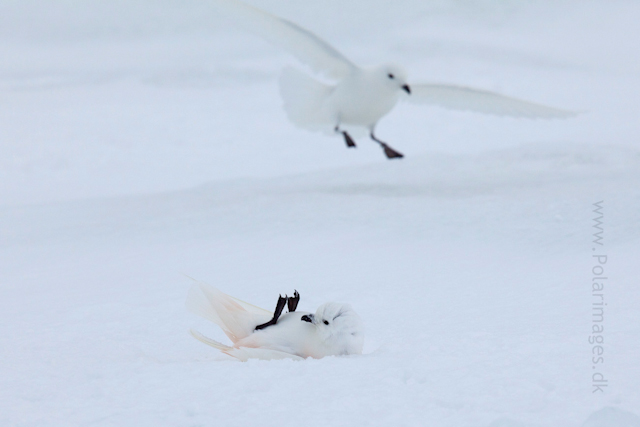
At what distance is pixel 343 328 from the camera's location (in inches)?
72.6

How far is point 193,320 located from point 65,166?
7153 mm

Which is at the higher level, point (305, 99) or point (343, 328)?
point (305, 99)

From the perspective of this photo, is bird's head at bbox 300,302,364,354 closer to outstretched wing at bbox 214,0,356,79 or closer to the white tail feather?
outstretched wing at bbox 214,0,356,79

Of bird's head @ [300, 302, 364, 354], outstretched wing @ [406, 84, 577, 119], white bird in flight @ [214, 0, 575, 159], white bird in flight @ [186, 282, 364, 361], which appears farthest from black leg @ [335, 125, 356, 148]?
bird's head @ [300, 302, 364, 354]

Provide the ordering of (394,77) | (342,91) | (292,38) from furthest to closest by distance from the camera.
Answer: (342,91), (394,77), (292,38)

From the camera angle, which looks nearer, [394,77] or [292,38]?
[292,38]

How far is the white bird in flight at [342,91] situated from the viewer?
5.09 m

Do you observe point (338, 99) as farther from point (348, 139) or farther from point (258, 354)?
point (258, 354)

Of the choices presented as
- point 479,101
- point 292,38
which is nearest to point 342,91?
point 292,38

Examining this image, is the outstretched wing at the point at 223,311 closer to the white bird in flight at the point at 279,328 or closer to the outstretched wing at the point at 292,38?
the white bird in flight at the point at 279,328

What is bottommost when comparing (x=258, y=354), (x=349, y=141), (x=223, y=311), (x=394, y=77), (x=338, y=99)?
(x=258, y=354)

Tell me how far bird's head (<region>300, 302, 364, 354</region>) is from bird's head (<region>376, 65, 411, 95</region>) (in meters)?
3.77

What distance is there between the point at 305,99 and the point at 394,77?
86 centimetres

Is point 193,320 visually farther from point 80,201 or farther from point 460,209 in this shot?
point 80,201
